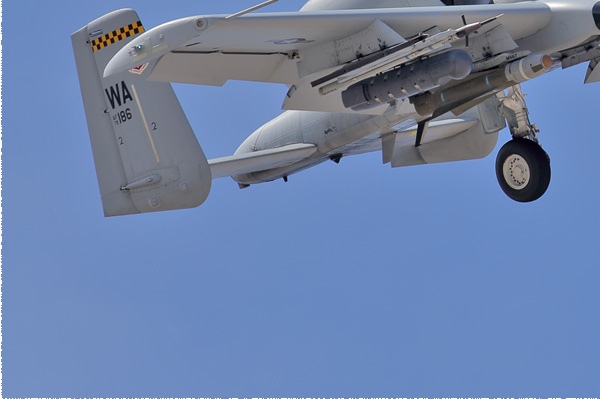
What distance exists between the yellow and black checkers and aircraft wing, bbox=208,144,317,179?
2.95m

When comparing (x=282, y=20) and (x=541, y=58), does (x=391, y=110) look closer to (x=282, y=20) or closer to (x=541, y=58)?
(x=541, y=58)

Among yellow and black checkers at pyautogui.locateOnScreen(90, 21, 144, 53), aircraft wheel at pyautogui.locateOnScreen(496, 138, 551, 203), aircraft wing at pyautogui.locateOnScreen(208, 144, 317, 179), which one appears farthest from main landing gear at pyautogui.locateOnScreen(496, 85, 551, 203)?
yellow and black checkers at pyautogui.locateOnScreen(90, 21, 144, 53)

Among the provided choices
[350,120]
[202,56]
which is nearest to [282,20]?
[202,56]

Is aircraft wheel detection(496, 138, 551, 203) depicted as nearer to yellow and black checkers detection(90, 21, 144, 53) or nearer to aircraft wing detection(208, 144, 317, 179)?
aircraft wing detection(208, 144, 317, 179)

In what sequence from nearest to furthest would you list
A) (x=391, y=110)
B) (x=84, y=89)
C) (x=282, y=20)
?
(x=282, y=20) < (x=391, y=110) < (x=84, y=89)

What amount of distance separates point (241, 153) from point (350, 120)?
96.1 inches

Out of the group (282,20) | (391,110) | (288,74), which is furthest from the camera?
(391,110)

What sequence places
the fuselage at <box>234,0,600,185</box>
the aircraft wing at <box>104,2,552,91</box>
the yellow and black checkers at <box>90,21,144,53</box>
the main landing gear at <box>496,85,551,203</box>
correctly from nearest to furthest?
1. the aircraft wing at <box>104,2,552,91</box>
2. the fuselage at <box>234,0,600,185</box>
3. the main landing gear at <box>496,85,551,203</box>
4. the yellow and black checkers at <box>90,21,144,53</box>

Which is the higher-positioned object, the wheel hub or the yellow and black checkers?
the yellow and black checkers

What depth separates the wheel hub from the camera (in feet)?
80.4

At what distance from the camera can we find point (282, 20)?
64.4 ft

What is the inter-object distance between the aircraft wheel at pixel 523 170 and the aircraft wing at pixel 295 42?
3.37 meters

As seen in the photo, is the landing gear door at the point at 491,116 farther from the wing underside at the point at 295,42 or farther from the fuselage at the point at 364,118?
the wing underside at the point at 295,42

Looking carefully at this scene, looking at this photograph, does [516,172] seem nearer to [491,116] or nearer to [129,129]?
[491,116]
